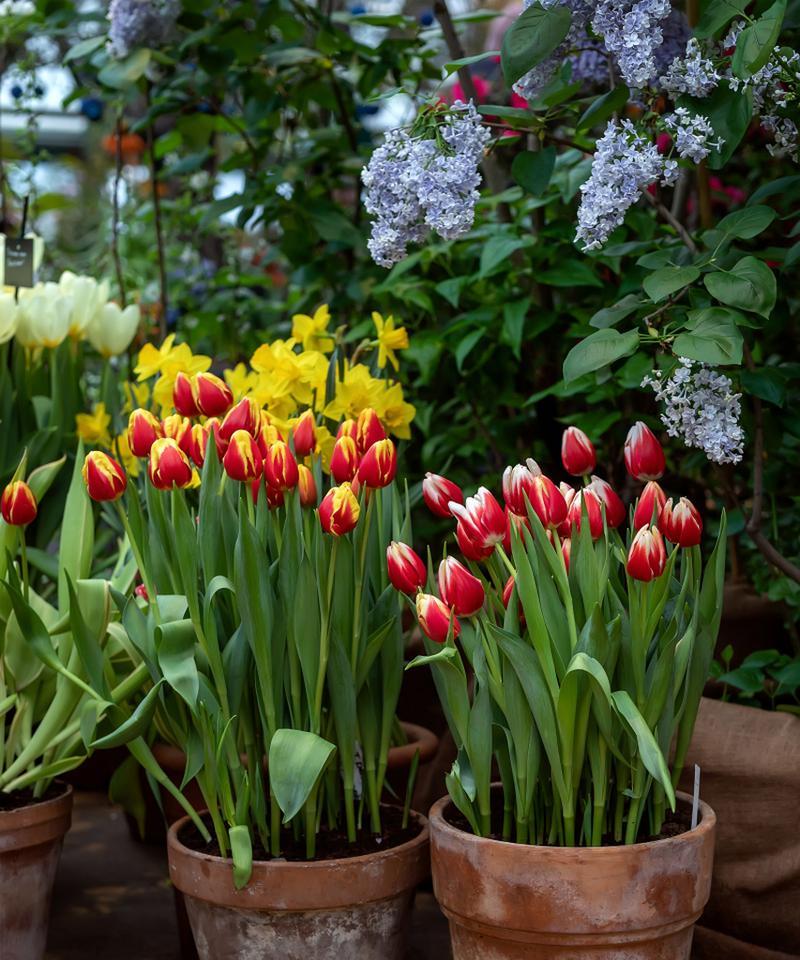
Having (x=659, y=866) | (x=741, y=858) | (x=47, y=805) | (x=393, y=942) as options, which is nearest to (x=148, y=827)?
(x=47, y=805)

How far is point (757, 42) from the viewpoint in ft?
4.09

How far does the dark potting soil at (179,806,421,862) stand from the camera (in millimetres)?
1466

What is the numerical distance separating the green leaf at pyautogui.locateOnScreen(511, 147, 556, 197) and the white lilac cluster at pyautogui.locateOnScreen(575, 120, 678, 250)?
155 mm

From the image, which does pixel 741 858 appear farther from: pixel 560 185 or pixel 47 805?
pixel 560 185

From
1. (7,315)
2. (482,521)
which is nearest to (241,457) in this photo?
(482,521)

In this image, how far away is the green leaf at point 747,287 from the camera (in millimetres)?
1312

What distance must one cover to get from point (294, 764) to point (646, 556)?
0.44m

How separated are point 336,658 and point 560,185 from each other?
3.16 ft

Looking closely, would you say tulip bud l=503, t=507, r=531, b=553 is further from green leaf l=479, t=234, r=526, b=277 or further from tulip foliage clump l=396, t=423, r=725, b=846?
green leaf l=479, t=234, r=526, b=277

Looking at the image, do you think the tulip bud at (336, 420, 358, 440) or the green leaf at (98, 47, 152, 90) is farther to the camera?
the green leaf at (98, 47, 152, 90)

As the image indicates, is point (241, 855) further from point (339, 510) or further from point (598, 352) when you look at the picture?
point (598, 352)

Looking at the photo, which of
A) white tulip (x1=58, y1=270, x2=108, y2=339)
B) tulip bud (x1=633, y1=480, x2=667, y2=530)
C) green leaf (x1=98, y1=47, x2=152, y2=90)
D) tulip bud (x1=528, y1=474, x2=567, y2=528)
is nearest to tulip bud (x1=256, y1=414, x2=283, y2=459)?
tulip bud (x1=528, y1=474, x2=567, y2=528)

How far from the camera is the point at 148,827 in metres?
2.26

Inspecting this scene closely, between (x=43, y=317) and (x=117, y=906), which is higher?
(x=43, y=317)
